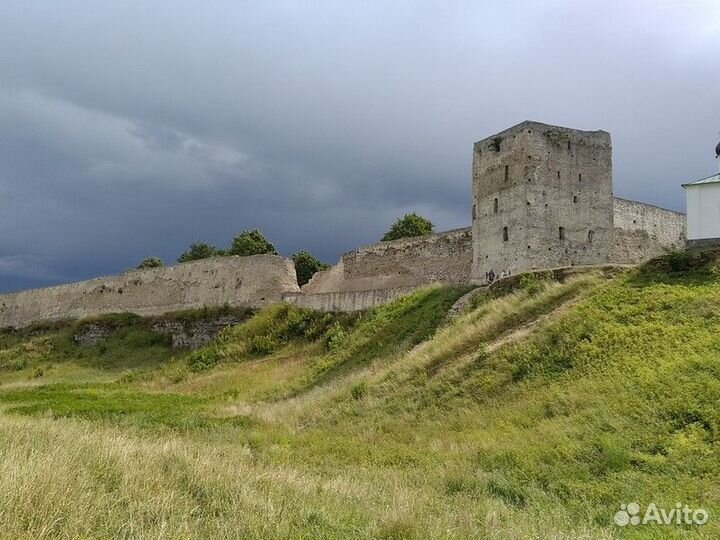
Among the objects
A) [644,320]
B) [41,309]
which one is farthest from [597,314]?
[41,309]

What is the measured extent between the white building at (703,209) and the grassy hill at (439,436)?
9.67 ft

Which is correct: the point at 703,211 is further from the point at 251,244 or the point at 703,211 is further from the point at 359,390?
the point at 251,244

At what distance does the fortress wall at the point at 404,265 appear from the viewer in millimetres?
29141

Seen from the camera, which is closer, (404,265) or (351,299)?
(351,299)

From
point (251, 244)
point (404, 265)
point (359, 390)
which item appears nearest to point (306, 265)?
point (251, 244)

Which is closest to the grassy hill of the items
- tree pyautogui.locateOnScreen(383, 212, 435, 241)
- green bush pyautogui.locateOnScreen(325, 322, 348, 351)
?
Answer: green bush pyautogui.locateOnScreen(325, 322, 348, 351)

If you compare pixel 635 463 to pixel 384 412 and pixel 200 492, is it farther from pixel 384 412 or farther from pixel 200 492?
pixel 384 412

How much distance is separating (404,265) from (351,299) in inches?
255

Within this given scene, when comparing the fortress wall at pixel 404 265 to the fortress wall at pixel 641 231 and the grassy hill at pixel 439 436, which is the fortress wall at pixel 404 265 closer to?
the fortress wall at pixel 641 231

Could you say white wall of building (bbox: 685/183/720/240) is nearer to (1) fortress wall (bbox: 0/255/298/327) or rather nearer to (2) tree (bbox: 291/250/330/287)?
(1) fortress wall (bbox: 0/255/298/327)

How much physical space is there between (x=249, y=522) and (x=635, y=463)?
4807mm

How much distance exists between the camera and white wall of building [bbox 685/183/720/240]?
16.6 m

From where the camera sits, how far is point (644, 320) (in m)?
12.2

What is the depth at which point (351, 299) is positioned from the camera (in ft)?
84.2
